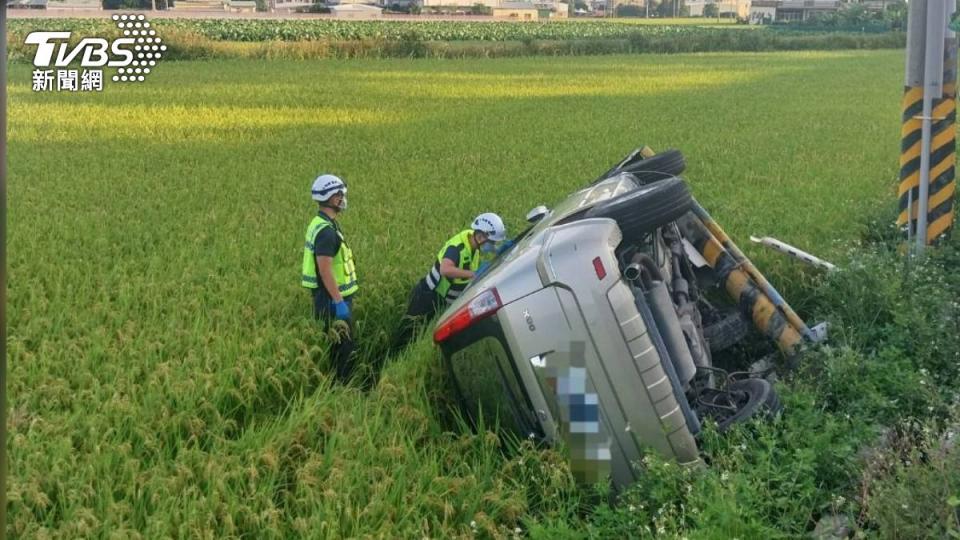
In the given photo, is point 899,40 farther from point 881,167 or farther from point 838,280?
point 838,280

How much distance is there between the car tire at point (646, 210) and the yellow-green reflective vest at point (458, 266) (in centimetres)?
148

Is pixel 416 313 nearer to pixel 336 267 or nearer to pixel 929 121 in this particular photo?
pixel 336 267

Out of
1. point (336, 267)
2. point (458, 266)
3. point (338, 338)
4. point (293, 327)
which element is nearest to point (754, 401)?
point (458, 266)

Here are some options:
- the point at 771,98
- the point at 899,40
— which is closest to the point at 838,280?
the point at 771,98

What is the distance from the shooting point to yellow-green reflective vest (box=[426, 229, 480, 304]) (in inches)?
216

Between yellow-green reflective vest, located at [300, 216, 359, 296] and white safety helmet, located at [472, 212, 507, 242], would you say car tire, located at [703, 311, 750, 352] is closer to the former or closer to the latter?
white safety helmet, located at [472, 212, 507, 242]

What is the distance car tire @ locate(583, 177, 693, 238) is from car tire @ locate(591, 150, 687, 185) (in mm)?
1351

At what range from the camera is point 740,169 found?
37.1 feet

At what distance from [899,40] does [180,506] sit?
5450 centimetres

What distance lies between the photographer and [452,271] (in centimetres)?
539

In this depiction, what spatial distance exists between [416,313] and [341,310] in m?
0.61

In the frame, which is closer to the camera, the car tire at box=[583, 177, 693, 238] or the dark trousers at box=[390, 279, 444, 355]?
the car tire at box=[583, 177, 693, 238]

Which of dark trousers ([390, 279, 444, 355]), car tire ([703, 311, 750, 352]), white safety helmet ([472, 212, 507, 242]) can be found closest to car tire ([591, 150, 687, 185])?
white safety helmet ([472, 212, 507, 242])

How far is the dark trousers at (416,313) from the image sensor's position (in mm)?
5602
